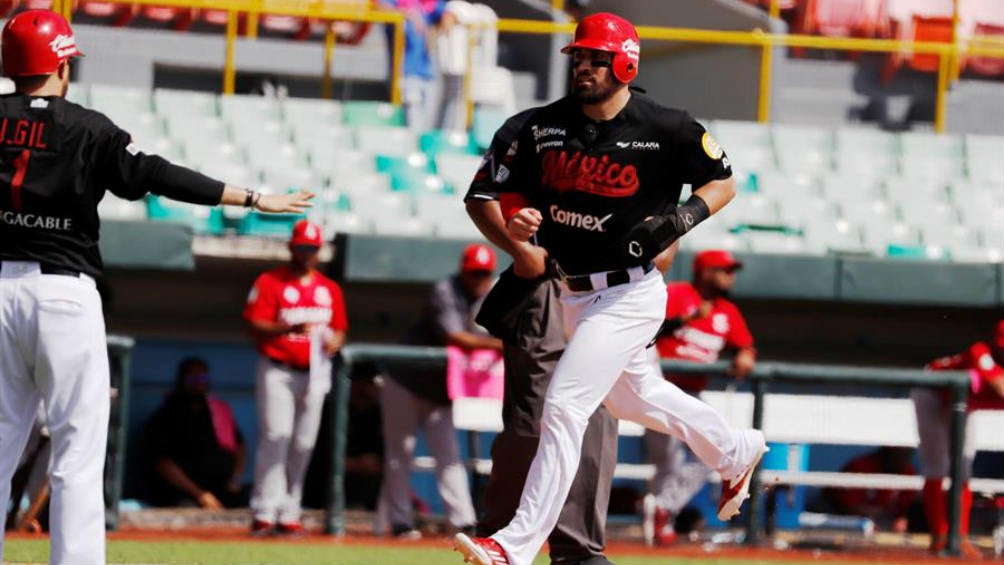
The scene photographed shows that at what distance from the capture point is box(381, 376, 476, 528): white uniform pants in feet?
31.2

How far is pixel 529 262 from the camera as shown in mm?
6086

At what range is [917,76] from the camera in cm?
1493

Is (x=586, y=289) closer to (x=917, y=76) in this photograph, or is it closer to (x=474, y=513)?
(x=474, y=513)

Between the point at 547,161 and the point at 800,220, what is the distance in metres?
7.09

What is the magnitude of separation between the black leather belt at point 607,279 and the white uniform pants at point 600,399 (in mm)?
21

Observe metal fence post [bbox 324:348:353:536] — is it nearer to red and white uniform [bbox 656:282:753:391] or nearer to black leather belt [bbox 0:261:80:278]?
red and white uniform [bbox 656:282:753:391]

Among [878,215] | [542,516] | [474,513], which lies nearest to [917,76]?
[878,215]

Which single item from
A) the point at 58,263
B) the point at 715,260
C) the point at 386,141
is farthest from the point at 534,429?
the point at 386,141

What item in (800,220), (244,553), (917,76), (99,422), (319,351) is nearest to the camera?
(99,422)

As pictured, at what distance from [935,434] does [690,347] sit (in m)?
1.53

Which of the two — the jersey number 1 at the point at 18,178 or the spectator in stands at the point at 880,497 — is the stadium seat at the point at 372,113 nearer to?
the spectator in stands at the point at 880,497

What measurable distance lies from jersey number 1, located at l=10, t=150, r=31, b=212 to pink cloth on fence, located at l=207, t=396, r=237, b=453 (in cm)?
590

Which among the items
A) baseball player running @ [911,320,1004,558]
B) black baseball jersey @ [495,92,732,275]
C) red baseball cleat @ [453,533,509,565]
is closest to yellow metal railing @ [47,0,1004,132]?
baseball player running @ [911,320,1004,558]

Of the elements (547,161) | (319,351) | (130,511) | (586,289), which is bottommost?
(130,511)
